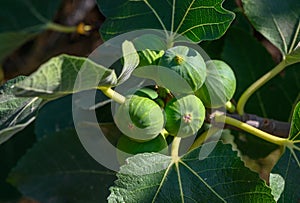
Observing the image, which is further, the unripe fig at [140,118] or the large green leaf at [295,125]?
the large green leaf at [295,125]

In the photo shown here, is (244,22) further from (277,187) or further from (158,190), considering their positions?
(158,190)

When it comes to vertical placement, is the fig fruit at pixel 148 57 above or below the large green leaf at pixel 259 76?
above

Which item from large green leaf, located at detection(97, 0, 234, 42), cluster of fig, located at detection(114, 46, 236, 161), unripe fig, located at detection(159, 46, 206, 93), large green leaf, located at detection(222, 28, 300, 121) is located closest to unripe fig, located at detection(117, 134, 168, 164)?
cluster of fig, located at detection(114, 46, 236, 161)

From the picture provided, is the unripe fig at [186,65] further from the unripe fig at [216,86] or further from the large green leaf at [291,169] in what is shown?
the large green leaf at [291,169]

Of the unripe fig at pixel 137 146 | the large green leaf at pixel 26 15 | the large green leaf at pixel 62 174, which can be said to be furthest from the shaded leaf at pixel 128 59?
the large green leaf at pixel 62 174

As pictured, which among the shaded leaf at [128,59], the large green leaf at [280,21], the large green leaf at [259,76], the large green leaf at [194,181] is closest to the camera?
the shaded leaf at [128,59]

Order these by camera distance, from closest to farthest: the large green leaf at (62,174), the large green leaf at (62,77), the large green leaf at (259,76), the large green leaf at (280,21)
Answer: the large green leaf at (62,77)
the large green leaf at (280,21)
the large green leaf at (62,174)
the large green leaf at (259,76)

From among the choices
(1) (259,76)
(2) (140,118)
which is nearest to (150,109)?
(2) (140,118)

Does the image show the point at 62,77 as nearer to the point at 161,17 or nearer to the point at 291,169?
the point at 161,17

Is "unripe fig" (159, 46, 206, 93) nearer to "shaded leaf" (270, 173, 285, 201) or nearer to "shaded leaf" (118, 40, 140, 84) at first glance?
"shaded leaf" (118, 40, 140, 84)

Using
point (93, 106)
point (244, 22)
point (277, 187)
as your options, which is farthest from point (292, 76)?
point (93, 106)
